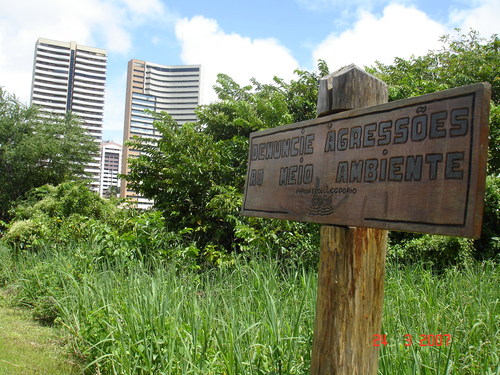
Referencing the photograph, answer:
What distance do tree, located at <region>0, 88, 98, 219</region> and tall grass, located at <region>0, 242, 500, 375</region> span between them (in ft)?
47.8

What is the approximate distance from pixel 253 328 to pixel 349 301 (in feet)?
3.55

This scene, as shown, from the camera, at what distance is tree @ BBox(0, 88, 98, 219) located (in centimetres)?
1766

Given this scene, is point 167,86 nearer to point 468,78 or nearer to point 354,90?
point 468,78

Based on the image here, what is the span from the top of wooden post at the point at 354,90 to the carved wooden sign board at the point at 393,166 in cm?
14

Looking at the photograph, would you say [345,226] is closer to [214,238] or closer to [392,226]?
[392,226]

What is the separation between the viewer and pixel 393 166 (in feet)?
5.94

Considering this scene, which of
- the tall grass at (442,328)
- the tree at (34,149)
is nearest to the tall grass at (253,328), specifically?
the tall grass at (442,328)

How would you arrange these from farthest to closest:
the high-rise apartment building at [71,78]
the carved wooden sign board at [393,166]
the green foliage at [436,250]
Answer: the high-rise apartment building at [71,78], the green foliage at [436,250], the carved wooden sign board at [393,166]

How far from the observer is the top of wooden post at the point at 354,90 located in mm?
2219

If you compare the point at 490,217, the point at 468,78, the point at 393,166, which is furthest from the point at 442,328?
the point at 468,78

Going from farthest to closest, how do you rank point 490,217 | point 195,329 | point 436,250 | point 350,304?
point 490,217
point 436,250
point 195,329
point 350,304
